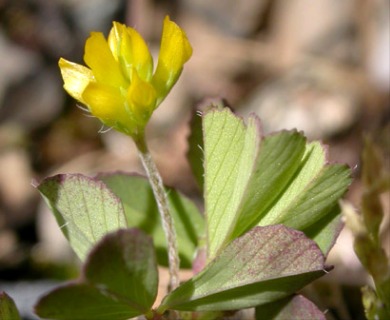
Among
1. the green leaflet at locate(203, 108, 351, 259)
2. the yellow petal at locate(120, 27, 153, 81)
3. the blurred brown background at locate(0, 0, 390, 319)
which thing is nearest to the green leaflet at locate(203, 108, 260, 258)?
the green leaflet at locate(203, 108, 351, 259)

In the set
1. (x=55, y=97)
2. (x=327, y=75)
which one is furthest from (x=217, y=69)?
(x=55, y=97)

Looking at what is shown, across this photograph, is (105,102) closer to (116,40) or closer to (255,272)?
(116,40)

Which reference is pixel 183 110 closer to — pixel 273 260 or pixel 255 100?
pixel 255 100

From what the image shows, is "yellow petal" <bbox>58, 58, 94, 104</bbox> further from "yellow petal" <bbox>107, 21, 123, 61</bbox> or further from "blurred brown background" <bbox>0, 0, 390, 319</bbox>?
"blurred brown background" <bbox>0, 0, 390, 319</bbox>

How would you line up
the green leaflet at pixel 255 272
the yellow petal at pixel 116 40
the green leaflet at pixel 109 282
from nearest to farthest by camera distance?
the green leaflet at pixel 109 282 → the green leaflet at pixel 255 272 → the yellow petal at pixel 116 40

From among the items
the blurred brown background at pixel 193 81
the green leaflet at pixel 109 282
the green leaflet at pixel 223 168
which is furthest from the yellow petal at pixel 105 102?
the blurred brown background at pixel 193 81

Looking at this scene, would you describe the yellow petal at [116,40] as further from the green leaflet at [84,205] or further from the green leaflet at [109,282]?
the green leaflet at [109,282]
